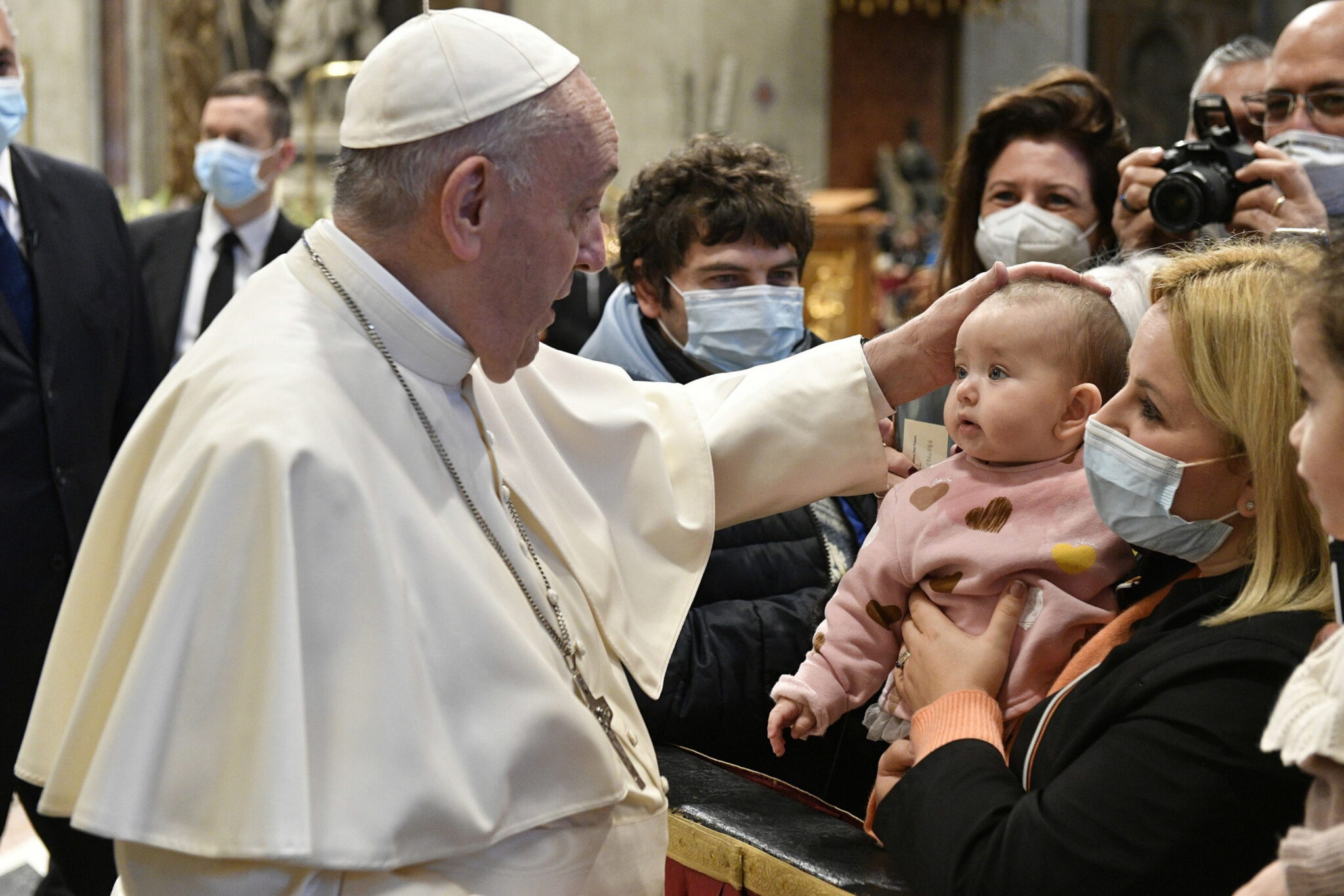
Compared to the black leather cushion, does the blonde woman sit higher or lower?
higher

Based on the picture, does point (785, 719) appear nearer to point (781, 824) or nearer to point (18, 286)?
point (781, 824)

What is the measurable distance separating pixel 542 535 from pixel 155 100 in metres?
11.3

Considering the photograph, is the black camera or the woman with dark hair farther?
the woman with dark hair

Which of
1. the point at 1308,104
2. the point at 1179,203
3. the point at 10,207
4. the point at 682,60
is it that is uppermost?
the point at 682,60

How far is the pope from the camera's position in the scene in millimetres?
1647

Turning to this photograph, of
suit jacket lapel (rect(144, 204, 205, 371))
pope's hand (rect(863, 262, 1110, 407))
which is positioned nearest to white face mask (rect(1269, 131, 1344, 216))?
pope's hand (rect(863, 262, 1110, 407))

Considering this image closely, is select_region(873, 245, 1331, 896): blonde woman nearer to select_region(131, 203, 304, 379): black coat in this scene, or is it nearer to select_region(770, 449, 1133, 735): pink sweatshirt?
select_region(770, 449, 1133, 735): pink sweatshirt

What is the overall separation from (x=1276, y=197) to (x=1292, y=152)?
350 mm

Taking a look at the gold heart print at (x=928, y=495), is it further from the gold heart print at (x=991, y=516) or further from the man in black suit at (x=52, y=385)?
the man in black suit at (x=52, y=385)

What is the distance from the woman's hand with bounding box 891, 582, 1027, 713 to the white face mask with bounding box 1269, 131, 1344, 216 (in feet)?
5.50

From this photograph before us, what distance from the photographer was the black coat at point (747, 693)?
2492 mm

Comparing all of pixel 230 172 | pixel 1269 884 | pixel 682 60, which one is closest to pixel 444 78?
pixel 1269 884

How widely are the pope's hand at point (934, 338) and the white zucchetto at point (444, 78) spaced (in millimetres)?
722

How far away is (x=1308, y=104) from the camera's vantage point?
3.24 metres
